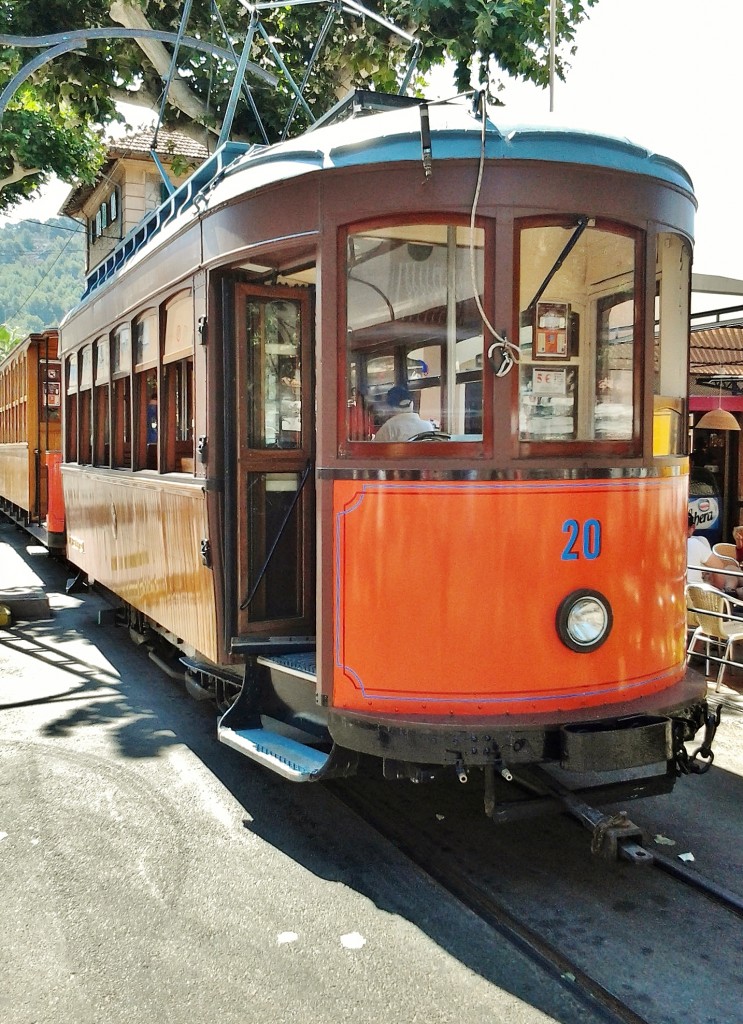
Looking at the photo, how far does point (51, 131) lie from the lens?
18.6 m

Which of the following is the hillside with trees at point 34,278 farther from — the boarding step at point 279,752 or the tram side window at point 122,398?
the boarding step at point 279,752

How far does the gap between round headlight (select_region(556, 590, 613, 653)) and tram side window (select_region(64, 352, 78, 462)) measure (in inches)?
257

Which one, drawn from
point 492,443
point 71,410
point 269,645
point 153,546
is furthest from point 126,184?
point 492,443

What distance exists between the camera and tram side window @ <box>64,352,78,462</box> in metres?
9.38

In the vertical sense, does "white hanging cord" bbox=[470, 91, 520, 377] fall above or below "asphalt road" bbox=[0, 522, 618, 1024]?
above

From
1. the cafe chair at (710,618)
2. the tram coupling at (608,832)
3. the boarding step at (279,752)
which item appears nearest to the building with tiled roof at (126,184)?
the cafe chair at (710,618)

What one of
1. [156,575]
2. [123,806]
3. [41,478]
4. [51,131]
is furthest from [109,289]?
[51,131]

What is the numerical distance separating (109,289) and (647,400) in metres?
4.67

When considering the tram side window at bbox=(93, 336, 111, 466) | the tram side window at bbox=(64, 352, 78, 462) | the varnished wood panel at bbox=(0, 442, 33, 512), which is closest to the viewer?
the tram side window at bbox=(93, 336, 111, 466)

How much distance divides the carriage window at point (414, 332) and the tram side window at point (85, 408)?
4.81m

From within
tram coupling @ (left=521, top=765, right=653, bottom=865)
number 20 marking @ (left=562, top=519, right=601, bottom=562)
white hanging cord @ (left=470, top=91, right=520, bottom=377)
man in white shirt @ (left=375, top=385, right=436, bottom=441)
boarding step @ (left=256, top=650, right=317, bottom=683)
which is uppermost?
white hanging cord @ (left=470, top=91, right=520, bottom=377)

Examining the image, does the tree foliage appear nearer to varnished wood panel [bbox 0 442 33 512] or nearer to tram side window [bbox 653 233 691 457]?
varnished wood panel [bbox 0 442 33 512]

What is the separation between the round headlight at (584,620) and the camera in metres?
3.97

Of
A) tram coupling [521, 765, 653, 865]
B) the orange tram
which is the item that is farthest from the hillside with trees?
tram coupling [521, 765, 653, 865]
